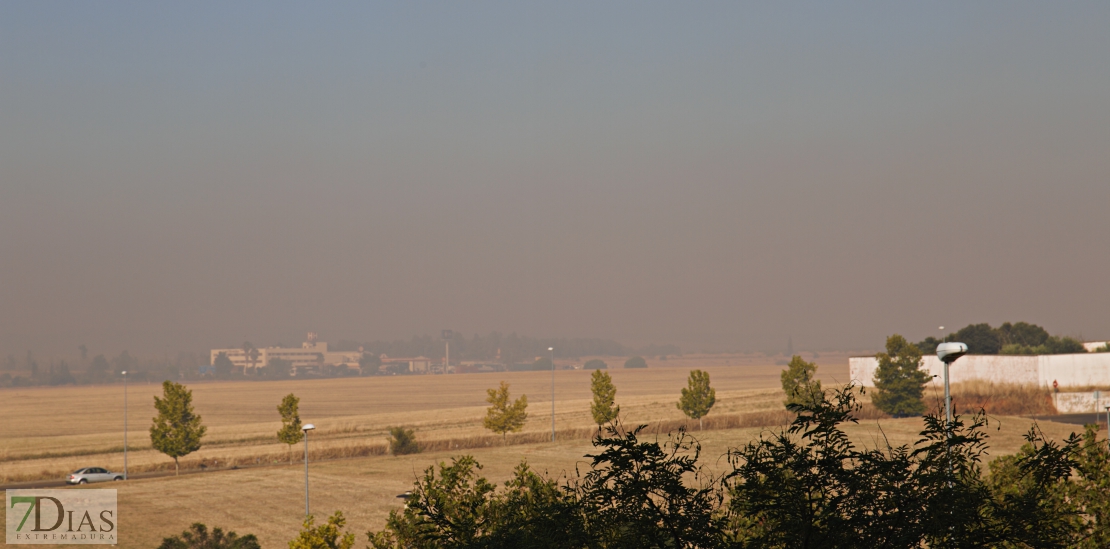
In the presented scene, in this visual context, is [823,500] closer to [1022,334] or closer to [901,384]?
[901,384]

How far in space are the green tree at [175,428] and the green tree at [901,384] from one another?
54.5 meters

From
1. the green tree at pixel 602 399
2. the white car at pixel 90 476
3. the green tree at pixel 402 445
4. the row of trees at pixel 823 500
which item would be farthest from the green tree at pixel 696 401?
the row of trees at pixel 823 500

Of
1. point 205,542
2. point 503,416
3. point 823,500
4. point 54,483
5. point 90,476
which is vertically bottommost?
point 54,483

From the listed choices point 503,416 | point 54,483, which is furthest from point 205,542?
point 503,416

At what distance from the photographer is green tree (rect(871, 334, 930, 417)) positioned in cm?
7556

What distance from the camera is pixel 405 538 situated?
16812 mm

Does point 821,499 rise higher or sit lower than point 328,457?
higher

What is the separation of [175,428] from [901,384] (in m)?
58.1

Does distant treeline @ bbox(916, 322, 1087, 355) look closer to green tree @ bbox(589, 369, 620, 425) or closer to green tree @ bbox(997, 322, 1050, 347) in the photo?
green tree @ bbox(997, 322, 1050, 347)

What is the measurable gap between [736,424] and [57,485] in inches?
2080

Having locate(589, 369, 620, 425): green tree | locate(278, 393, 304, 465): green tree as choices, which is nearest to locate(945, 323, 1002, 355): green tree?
locate(589, 369, 620, 425): green tree

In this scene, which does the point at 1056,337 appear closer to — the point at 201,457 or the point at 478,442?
the point at 478,442

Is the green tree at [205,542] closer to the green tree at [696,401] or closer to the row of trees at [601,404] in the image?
the row of trees at [601,404]

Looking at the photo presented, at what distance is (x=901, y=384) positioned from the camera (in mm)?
75500
